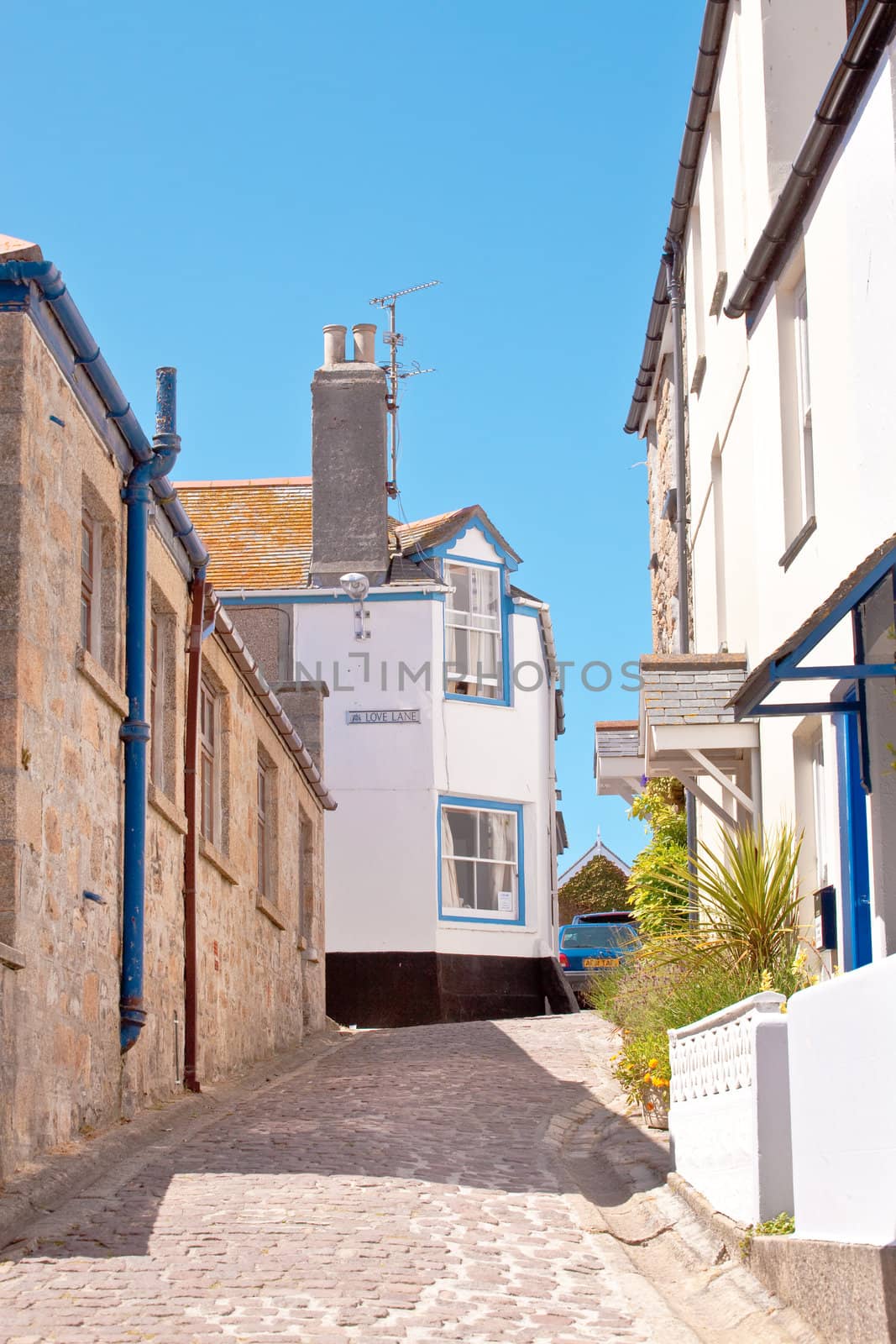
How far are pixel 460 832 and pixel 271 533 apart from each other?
17.8ft

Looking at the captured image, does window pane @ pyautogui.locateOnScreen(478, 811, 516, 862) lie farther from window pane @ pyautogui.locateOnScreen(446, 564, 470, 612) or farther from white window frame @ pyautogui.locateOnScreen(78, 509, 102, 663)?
white window frame @ pyautogui.locateOnScreen(78, 509, 102, 663)

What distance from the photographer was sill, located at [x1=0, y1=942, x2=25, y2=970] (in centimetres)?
754

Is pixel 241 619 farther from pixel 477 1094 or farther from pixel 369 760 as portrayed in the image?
pixel 477 1094

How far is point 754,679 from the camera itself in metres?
9.02

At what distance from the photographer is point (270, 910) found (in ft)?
53.9

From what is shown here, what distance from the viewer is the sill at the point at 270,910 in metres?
15.9

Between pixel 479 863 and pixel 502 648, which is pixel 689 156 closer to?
pixel 502 648

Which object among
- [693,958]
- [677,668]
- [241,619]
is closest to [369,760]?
[241,619]

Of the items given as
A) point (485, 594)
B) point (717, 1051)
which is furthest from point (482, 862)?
point (717, 1051)

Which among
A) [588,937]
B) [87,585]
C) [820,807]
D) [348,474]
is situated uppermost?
[348,474]

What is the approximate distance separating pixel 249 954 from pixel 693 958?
591 centimetres

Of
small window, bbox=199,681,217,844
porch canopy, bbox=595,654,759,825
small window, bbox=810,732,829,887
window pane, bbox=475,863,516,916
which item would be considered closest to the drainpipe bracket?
small window, bbox=199,681,217,844

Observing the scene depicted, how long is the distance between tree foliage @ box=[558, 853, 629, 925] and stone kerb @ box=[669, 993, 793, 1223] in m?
34.8

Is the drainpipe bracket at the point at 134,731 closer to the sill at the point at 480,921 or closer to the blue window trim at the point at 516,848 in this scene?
the blue window trim at the point at 516,848
